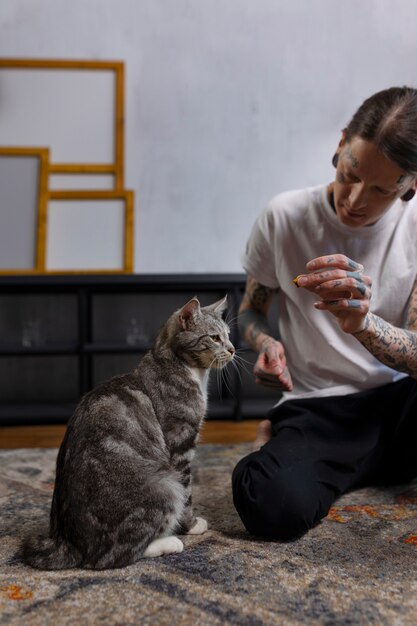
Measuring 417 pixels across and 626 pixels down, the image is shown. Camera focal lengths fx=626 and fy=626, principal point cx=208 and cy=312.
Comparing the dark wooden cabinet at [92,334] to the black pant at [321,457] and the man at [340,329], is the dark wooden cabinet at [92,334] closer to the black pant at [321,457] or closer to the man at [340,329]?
the man at [340,329]

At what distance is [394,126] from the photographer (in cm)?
135

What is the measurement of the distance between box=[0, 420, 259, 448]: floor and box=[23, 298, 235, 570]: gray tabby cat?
3.50 feet

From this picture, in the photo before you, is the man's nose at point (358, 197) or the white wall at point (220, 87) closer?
the man's nose at point (358, 197)

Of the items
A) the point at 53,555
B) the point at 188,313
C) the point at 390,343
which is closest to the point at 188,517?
the point at 53,555

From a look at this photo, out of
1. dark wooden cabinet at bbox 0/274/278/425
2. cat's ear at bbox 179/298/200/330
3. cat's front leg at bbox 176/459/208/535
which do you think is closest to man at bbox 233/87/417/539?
cat's front leg at bbox 176/459/208/535

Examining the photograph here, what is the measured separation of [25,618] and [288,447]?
70cm

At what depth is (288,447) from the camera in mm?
A: 1497

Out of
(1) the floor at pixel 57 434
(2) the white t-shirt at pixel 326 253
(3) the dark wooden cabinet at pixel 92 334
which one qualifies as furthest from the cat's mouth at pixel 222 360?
(3) the dark wooden cabinet at pixel 92 334

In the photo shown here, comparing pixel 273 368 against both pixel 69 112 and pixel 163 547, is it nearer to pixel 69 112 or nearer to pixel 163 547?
pixel 163 547

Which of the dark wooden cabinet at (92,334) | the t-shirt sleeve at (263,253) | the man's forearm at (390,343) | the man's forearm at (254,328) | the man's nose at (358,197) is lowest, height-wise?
the dark wooden cabinet at (92,334)

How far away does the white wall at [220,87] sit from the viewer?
3309 mm

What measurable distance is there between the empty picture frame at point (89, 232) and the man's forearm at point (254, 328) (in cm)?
151

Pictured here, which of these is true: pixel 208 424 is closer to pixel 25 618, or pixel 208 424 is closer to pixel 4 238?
pixel 4 238

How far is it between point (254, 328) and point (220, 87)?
201 centimetres
